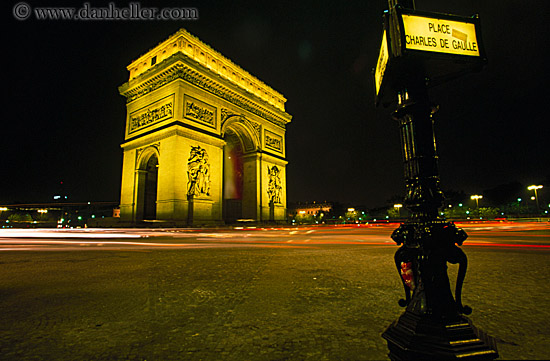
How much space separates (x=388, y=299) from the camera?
239cm

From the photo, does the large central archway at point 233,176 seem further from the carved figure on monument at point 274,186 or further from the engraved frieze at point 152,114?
the engraved frieze at point 152,114

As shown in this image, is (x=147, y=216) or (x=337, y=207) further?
(x=337, y=207)

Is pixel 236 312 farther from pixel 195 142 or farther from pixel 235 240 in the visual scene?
pixel 195 142

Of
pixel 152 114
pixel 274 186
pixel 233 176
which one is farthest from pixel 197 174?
pixel 274 186

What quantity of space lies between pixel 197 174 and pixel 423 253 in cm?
2150

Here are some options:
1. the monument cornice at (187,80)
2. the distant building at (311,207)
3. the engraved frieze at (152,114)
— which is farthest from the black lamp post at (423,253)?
the distant building at (311,207)

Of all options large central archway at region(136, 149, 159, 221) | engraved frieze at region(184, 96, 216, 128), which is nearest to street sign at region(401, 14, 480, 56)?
engraved frieze at region(184, 96, 216, 128)

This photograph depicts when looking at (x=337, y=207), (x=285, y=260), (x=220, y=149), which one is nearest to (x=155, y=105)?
(x=220, y=149)

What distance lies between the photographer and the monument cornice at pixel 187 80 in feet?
72.8

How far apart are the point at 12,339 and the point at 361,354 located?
205 centimetres

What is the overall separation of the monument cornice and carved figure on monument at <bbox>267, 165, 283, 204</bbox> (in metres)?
6.32

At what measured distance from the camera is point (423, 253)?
136 centimetres

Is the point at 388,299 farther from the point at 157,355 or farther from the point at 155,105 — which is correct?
the point at 155,105

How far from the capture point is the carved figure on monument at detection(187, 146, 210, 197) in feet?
70.3
